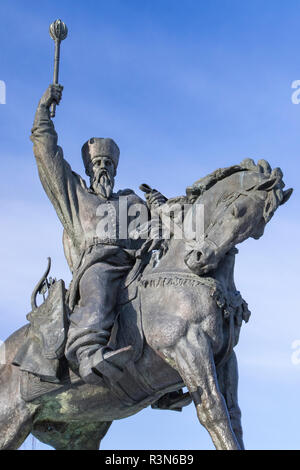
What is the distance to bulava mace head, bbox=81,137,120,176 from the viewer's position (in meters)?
10.4

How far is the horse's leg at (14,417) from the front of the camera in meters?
9.36

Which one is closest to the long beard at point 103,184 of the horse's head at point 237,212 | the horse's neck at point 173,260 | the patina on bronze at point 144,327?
the patina on bronze at point 144,327

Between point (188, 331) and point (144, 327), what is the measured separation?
518 mm

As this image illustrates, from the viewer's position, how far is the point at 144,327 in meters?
9.04

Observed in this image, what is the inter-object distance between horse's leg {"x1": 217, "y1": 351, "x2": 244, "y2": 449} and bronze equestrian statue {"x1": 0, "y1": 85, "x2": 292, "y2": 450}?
0.04 ft

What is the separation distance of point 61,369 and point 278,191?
2773mm

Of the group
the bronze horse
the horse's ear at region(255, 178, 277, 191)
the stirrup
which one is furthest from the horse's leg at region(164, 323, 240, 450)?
the horse's ear at region(255, 178, 277, 191)

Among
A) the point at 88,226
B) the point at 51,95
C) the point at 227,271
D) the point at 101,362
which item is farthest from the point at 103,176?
the point at 101,362

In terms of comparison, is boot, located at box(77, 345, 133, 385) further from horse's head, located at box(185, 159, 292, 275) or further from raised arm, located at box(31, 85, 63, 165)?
raised arm, located at box(31, 85, 63, 165)

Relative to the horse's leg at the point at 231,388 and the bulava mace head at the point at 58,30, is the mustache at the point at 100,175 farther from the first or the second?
the horse's leg at the point at 231,388

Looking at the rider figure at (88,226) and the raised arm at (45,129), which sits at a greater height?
the raised arm at (45,129)

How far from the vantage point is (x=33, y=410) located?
945 centimetres
